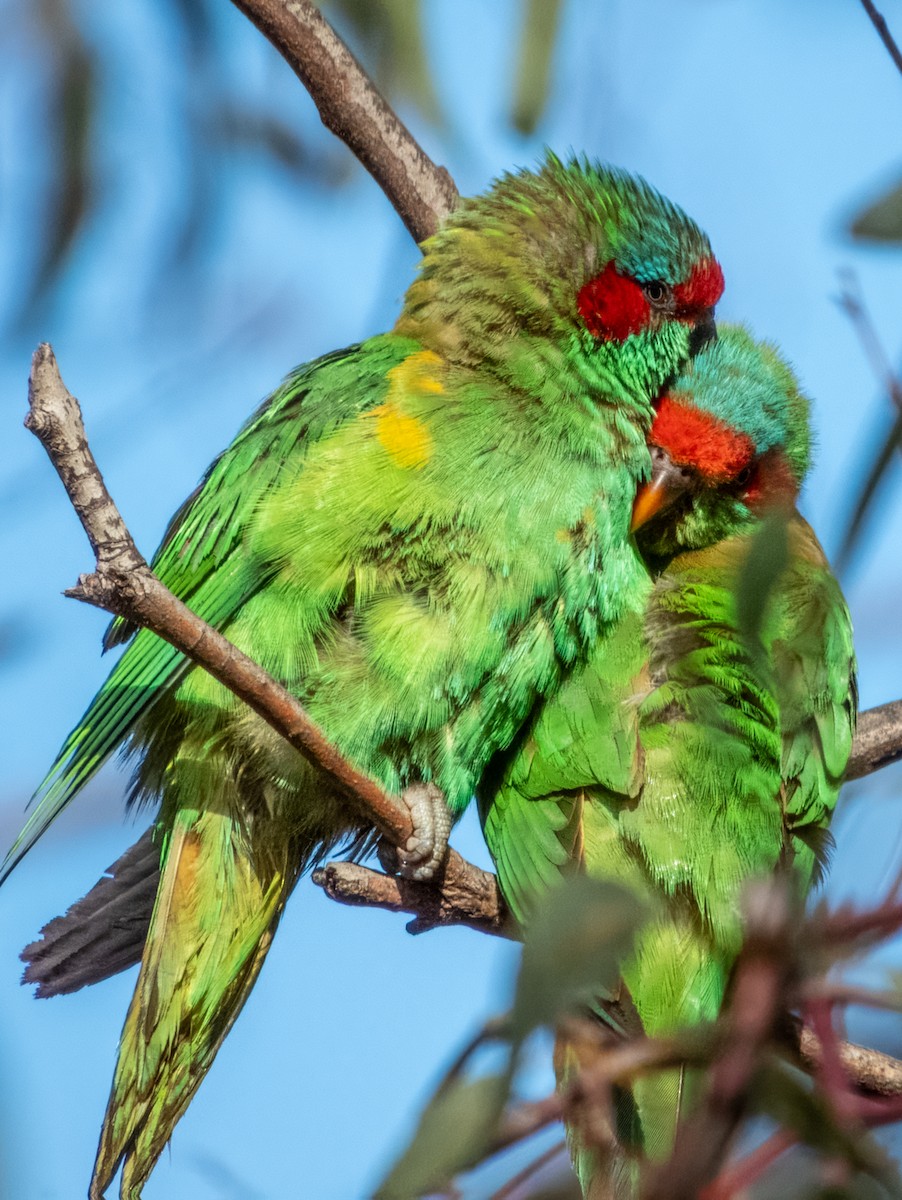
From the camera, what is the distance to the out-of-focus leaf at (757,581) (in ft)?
4.75

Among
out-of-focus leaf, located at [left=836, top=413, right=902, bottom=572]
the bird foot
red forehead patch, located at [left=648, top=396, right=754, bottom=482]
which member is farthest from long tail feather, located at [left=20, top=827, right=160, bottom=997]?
out-of-focus leaf, located at [left=836, top=413, right=902, bottom=572]

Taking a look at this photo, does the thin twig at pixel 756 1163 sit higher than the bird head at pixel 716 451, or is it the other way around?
the bird head at pixel 716 451

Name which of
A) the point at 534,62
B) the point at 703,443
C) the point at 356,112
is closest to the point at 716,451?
the point at 703,443

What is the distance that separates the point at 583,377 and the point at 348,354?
1.52 feet

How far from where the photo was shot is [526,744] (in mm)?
2584

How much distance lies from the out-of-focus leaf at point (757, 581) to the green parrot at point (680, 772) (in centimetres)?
87

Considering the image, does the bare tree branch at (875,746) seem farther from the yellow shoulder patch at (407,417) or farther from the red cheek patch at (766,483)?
the yellow shoulder patch at (407,417)

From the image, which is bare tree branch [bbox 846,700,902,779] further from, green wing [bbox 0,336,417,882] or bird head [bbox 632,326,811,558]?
green wing [bbox 0,336,417,882]

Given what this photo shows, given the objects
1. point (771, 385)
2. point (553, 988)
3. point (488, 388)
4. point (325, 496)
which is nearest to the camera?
point (553, 988)

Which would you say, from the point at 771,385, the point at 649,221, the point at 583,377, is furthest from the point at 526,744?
the point at 649,221

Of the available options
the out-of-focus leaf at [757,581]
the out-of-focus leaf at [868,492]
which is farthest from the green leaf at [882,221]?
the out-of-focus leaf at [757,581]

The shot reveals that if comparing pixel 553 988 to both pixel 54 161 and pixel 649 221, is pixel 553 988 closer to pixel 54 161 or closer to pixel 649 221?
pixel 649 221

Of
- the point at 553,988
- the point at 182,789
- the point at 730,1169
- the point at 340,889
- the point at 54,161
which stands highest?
the point at 54,161

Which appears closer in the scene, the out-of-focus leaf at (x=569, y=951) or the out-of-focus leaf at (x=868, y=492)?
the out-of-focus leaf at (x=569, y=951)
